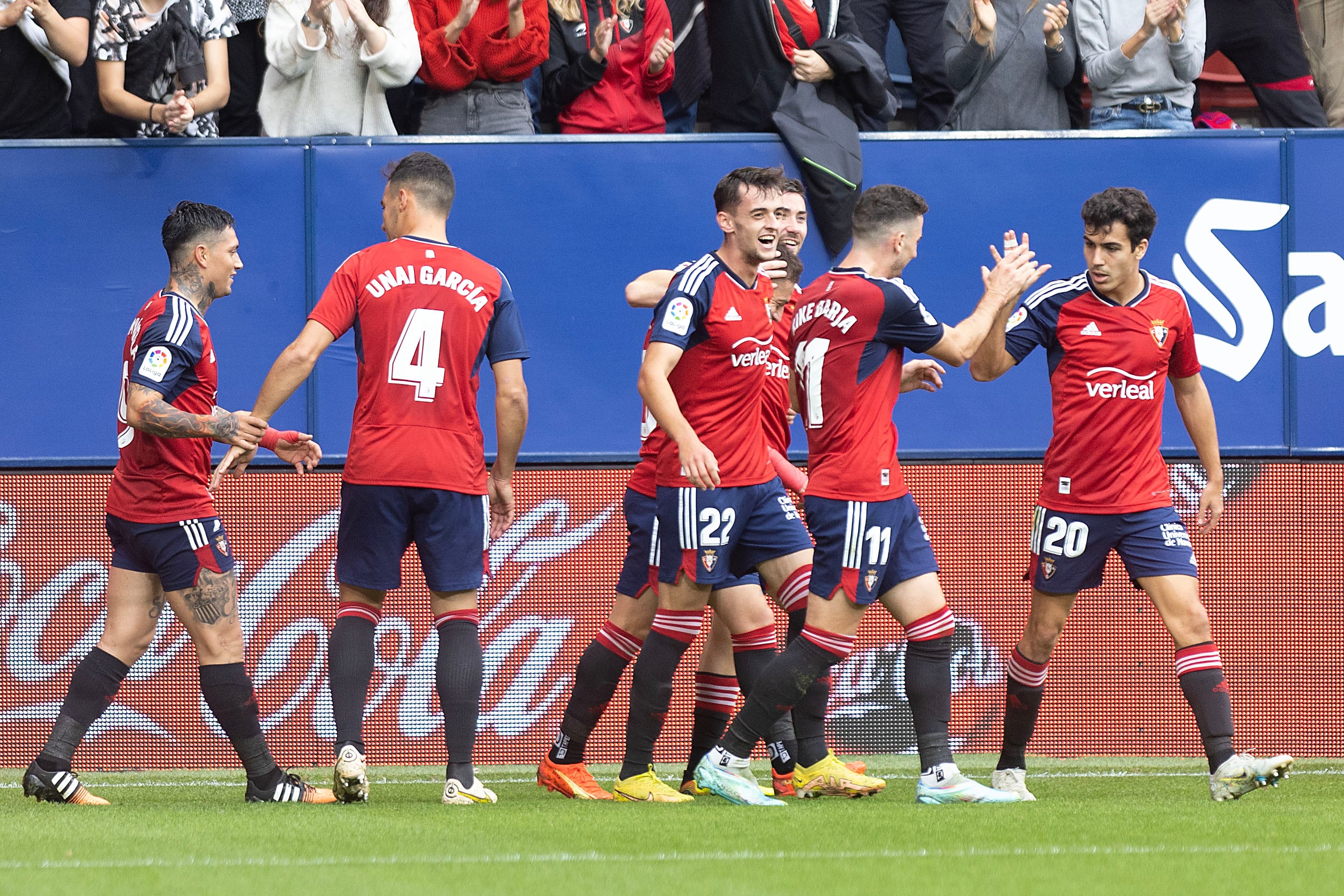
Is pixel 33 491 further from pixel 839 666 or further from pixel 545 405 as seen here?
pixel 839 666

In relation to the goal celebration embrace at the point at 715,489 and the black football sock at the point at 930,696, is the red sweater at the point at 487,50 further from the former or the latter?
the black football sock at the point at 930,696

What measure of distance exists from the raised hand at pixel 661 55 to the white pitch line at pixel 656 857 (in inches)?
210

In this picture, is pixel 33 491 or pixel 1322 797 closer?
pixel 1322 797

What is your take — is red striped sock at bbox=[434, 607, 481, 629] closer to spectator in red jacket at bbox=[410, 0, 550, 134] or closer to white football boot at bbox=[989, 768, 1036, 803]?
white football boot at bbox=[989, 768, 1036, 803]

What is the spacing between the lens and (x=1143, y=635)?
817cm

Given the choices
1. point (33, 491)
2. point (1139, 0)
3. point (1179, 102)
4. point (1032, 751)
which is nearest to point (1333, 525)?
point (1032, 751)

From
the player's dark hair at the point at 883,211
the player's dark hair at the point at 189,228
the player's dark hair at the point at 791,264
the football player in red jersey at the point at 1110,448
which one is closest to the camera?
the player's dark hair at the point at 883,211

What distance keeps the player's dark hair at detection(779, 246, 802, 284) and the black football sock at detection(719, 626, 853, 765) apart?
164cm

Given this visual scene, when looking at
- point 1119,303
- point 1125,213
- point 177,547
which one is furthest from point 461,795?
point 1125,213

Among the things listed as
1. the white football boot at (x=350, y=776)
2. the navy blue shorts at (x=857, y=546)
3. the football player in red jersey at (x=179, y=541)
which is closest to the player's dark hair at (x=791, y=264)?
the navy blue shorts at (x=857, y=546)

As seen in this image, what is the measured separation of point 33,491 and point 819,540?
169 inches

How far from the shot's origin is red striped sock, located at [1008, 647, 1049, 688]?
6.43 m

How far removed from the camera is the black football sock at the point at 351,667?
5.93m

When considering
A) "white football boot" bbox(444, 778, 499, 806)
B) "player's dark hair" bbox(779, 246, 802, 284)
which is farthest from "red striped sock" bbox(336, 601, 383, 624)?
"player's dark hair" bbox(779, 246, 802, 284)
